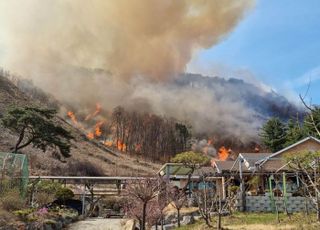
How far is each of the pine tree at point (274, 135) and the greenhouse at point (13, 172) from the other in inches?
1390

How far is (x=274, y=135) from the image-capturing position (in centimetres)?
5100

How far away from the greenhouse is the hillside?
2734 centimetres

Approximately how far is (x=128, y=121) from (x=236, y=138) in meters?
31.6

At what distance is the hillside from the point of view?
59781 millimetres

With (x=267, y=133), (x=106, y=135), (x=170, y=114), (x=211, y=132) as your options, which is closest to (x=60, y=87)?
(x=106, y=135)

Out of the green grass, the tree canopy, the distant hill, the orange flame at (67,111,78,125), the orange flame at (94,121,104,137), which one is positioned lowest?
the green grass

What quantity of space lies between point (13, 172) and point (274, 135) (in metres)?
37.7

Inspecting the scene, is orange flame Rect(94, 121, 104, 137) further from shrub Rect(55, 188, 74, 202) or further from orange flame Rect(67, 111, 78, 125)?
shrub Rect(55, 188, 74, 202)

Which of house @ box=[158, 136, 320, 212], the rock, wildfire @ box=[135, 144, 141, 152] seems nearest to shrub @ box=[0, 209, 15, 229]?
the rock

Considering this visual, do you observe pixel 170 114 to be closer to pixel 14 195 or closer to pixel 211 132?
pixel 211 132

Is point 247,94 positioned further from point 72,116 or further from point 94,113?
point 72,116

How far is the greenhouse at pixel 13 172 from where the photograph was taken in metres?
19.2

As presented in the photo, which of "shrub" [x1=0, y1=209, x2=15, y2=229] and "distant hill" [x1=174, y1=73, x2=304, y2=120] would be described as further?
"distant hill" [x1=174, y1=73, x2=304, y2=120]

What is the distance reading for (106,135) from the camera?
10231 centimetres
